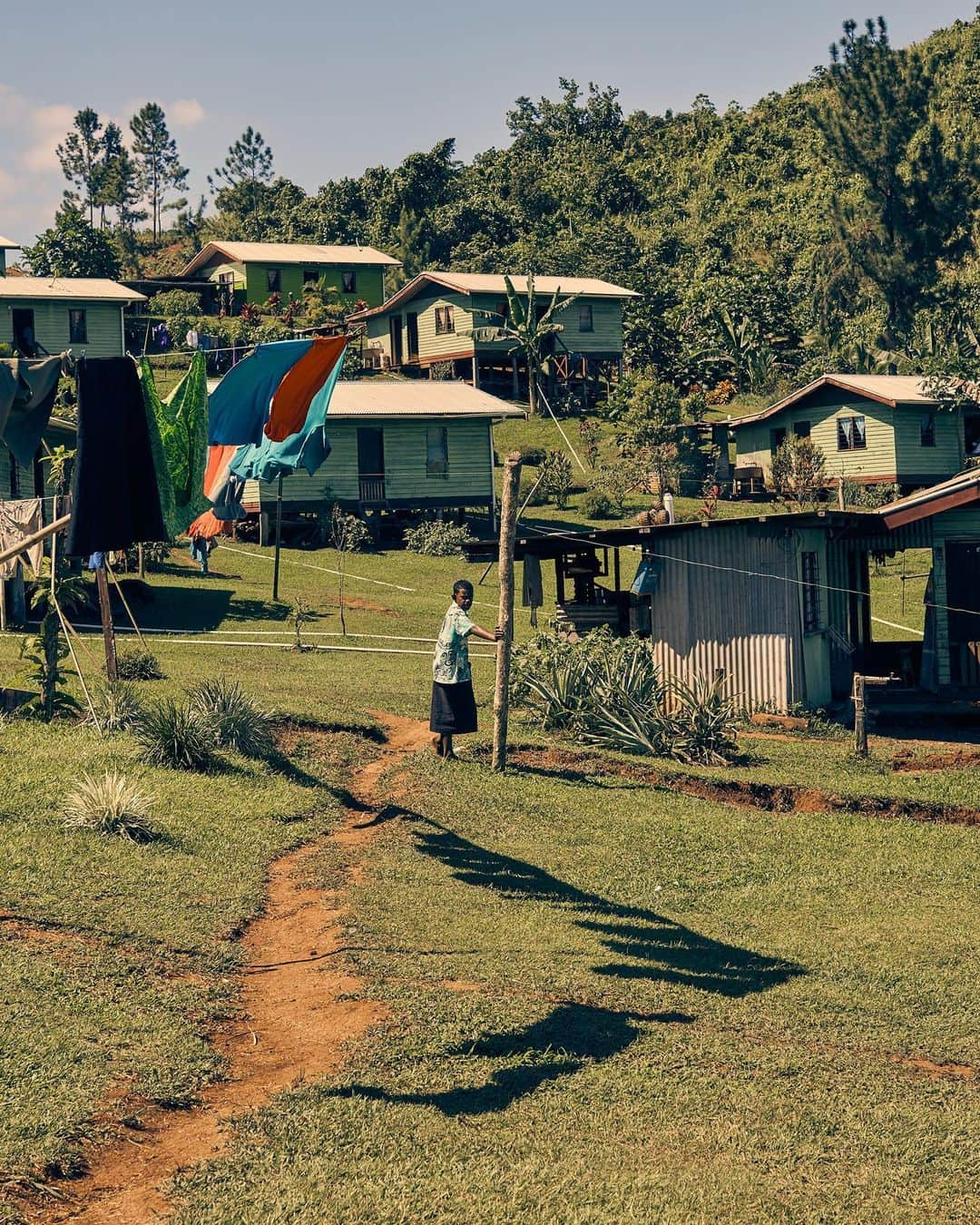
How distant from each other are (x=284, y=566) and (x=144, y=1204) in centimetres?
3372

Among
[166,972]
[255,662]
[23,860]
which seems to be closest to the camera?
[166,972]

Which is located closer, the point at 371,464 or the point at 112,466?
the point at 112,466

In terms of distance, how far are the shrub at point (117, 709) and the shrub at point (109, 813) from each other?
3.77 metres

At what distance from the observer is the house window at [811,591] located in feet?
81.0

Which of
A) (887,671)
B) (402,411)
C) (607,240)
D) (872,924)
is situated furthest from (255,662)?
(607,240)

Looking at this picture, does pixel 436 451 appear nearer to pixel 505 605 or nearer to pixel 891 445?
pixel 891 445

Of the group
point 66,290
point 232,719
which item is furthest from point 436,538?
point 232,719

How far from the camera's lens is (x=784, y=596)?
956 inches

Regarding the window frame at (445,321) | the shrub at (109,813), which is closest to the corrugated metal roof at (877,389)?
the window frame at (445,321)

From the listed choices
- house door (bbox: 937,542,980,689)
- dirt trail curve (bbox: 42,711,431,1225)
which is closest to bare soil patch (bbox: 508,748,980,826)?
dirt trail curve (bbox: 42,711,431,1225)

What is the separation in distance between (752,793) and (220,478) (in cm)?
838

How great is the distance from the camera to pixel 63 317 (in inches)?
2345

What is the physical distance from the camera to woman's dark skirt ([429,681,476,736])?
60.8 feet

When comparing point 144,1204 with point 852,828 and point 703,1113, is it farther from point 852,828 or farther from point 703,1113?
point 852,828
